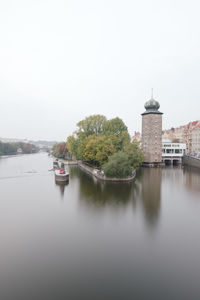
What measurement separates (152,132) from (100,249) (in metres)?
46.0

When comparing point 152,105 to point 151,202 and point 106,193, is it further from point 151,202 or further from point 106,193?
point 151,202

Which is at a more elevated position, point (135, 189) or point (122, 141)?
point (122, 141)

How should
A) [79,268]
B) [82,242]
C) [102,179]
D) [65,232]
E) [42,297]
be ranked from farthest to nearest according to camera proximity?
[102,179]
[65,232]
[82,242]
[79,268]
[42,297]

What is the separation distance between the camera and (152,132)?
52500 millimetres

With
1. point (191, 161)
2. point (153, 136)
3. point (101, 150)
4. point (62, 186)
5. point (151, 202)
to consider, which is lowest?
point (62, 186)

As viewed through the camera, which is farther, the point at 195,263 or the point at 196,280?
the point at 195,263

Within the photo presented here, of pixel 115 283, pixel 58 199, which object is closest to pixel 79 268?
pixel 115 283

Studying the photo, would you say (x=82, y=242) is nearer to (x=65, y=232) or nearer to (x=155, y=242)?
(x=65, y=232)

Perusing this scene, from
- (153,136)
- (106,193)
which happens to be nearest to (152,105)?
(153,136)

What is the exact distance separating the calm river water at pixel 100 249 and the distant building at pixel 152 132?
33425 mm

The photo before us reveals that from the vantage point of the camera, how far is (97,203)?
62.2 feet

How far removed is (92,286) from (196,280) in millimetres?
4783

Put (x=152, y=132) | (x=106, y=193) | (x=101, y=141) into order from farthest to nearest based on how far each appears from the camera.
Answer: (x=152, y=132)
(x=101, y=141)
(x=106, y=193)

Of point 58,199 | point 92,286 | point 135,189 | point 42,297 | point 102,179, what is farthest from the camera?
point 102,179
